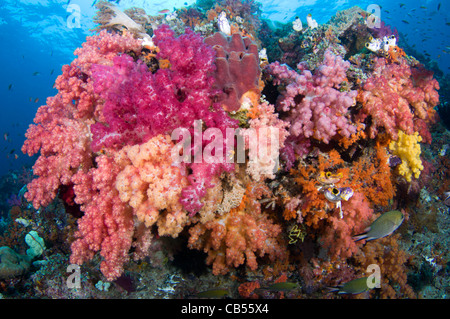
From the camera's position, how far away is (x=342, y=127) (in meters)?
3.15

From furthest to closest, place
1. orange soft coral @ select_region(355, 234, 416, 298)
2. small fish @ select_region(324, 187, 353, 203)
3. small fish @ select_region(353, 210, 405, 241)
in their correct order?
orange soft coral @ select_region(355, 234, 416, 298), small fish @ select_region(353, 210, 405, 241), small fish @ select_region(324, 187, 353, 203)

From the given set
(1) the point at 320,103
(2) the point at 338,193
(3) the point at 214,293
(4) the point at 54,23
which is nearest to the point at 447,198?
(2) the point at 338,193

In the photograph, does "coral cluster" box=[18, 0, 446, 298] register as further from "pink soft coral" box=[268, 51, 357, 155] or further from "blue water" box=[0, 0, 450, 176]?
"blue water" box=[0, 0, 450, 176]

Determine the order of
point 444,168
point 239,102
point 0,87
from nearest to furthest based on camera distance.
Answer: point 239,102 < point 444,168 < point 0,87

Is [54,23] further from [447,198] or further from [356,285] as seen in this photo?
[447,198]

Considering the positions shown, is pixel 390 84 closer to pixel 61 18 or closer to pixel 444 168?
pixel 444 168

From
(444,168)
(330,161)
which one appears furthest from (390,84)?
(444,168)

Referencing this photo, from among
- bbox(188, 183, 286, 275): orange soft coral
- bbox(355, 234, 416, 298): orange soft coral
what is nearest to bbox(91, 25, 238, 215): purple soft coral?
bbox(188, 183, 286, 275): orange soft coral

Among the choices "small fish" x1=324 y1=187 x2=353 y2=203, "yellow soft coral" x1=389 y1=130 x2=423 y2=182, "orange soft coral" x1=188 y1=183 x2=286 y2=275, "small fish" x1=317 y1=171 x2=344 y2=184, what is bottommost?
"orange soft coral" x1=188 y1=183 x2=286 y2=275

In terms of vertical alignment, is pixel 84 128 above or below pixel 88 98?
below

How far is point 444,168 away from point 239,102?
282 inches

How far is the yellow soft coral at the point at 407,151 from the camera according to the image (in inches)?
139

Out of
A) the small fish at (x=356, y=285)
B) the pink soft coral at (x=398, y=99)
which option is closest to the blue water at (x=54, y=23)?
the pink soft coral at (x=398, y=99)

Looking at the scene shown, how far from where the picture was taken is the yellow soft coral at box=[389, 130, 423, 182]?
3.53 meters
